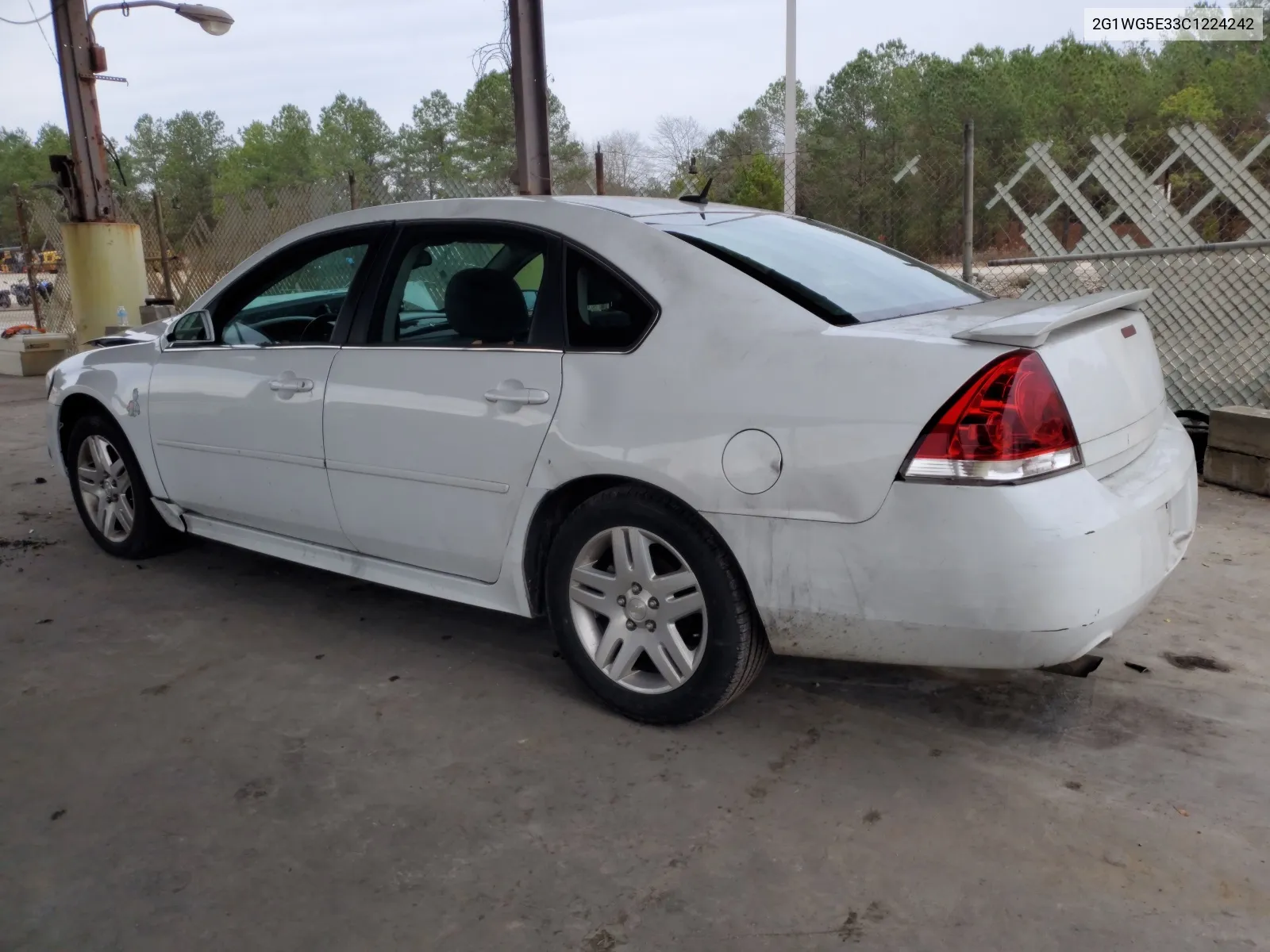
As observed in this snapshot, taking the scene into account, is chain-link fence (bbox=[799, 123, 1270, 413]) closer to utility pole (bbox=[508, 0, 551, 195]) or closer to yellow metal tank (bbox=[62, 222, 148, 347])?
utility pole (bbox=[508, 0, 551, 195])

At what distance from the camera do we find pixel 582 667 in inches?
131

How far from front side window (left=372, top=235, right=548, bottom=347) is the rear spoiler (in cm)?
138

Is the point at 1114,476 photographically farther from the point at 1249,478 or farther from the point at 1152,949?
the point at 1249,478

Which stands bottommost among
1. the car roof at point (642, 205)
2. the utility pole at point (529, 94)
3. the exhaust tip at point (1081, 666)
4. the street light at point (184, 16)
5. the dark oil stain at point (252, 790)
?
the dark oil stain at point (252, 790)

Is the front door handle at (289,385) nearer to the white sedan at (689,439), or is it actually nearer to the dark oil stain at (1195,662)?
the white sedan at (689,439)

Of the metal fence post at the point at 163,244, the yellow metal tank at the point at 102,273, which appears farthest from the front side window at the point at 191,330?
the metal fence post at the point at 163,244

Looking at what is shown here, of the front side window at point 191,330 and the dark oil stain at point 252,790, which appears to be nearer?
the dark oil stain at point 252,790

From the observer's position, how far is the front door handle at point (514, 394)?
10.5 ft

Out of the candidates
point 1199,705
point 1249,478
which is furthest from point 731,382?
point 1249,478

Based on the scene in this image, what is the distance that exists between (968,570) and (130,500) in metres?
4.02

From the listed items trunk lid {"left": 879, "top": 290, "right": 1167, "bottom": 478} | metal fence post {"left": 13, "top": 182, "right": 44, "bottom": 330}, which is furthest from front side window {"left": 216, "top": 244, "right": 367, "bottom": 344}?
metal fence post {"left": 13, "top": 182, "right": 44, "bottom": 330}

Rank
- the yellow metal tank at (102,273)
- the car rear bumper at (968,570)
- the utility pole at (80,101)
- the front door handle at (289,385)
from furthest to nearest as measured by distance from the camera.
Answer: the yellow metal tank at (102,273) < the utility pole at (80,101) < the front door handle at (289,385) < the car rear bumper at (968,570)

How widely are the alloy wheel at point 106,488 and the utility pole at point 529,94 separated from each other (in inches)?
161

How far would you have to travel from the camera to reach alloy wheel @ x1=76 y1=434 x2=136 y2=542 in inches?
195
